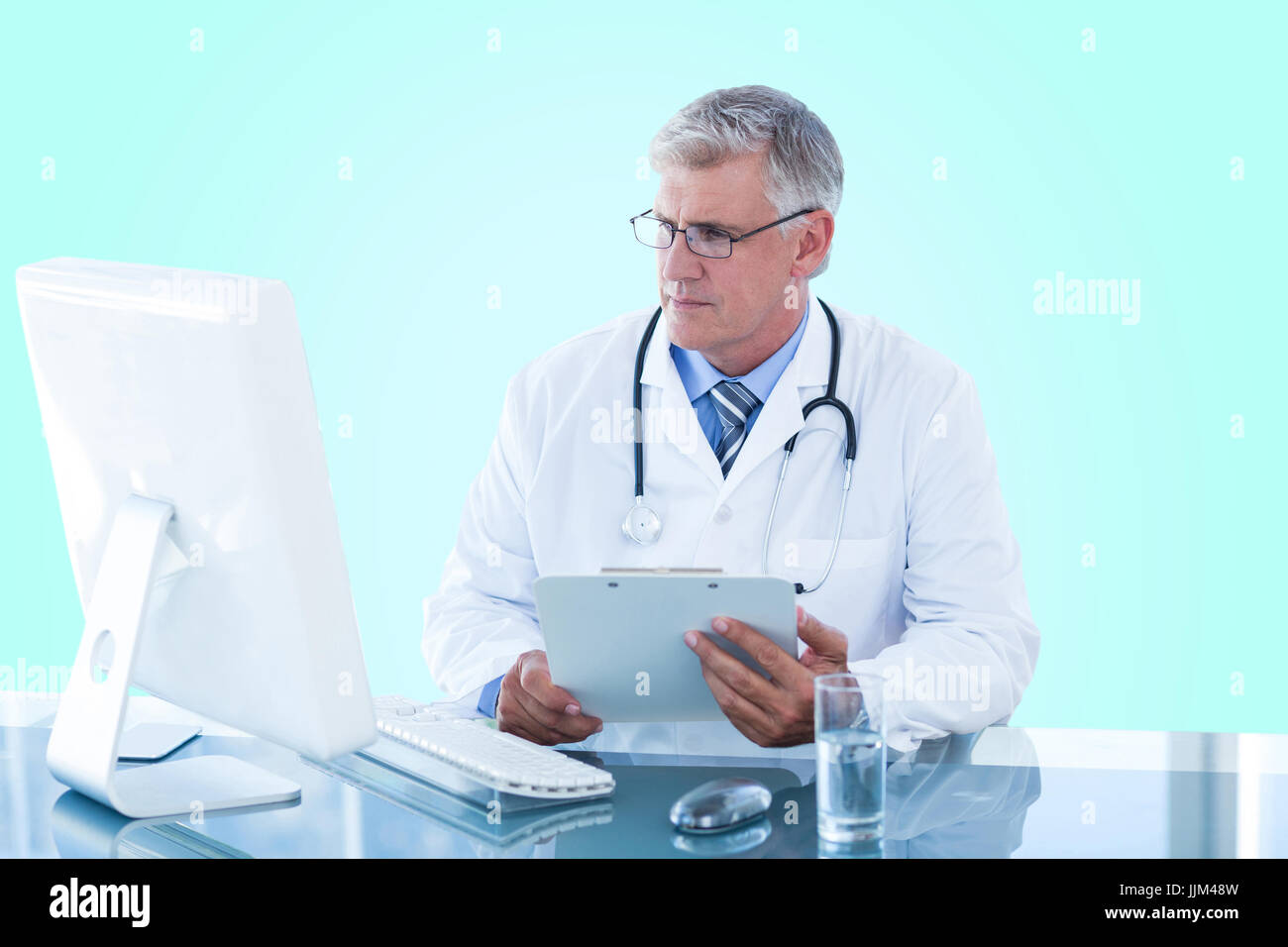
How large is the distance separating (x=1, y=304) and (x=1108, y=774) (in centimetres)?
365

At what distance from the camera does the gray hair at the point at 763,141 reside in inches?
78.4

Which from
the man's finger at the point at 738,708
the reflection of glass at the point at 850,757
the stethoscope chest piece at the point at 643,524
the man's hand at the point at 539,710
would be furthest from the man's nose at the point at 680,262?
the reflection of glass at the point at 850,757

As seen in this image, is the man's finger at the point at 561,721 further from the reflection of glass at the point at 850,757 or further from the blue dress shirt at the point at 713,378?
the blue dress shirt at the point at 713,378

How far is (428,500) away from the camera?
3896 millimetres

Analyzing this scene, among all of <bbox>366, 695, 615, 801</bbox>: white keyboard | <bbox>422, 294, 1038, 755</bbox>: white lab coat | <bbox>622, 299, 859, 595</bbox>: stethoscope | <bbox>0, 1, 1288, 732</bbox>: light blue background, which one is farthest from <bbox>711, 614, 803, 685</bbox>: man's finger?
<bbox>0, 1, 1288, 732</bbox>: light blue background

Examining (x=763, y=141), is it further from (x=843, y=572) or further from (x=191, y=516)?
(x=191, y=516)

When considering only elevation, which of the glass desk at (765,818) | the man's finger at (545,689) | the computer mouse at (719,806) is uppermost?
the man's finger at (545,689)

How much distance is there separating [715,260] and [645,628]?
87 centimetres

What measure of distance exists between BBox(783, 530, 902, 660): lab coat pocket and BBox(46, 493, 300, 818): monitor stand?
974 millimetres
